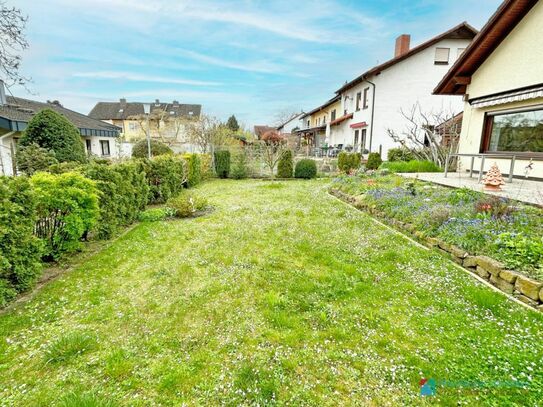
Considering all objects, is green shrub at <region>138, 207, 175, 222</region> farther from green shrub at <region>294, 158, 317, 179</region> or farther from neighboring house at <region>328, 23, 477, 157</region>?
neighboring house at <region>328, 23, 477, 157</region>

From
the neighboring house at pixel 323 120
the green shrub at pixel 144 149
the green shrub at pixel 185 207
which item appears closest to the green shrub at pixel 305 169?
the green shrub at pixel 144 149

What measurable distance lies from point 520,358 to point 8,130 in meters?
17.6

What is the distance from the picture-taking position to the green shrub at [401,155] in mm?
15828

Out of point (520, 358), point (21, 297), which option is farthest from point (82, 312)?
point (520, 358)

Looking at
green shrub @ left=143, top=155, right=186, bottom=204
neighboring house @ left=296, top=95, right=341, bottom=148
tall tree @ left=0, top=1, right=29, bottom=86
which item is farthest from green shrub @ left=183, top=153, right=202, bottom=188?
neighboring house @ left=296, top=95, right=341, bottom=148

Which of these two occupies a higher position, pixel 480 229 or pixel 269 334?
pixel 480 229

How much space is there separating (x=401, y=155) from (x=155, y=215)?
14.2 meters

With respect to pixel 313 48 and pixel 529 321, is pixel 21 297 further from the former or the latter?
pixel 313 48

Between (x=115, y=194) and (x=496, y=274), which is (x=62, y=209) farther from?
(x=496, y=274)

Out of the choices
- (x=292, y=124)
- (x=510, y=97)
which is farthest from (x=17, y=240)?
(x=292, y=124)

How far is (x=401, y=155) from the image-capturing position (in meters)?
16.1

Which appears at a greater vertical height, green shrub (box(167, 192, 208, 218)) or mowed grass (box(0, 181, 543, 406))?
green shrub (box(167, 192, 208, 218))

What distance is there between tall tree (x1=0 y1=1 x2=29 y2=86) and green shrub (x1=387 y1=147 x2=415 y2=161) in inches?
638

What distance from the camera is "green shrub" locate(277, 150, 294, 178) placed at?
1557 cm
